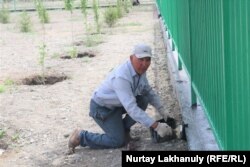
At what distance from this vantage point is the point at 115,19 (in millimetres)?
18312

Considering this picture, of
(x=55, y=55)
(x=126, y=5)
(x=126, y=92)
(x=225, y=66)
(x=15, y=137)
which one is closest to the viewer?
(x=225, y=66)

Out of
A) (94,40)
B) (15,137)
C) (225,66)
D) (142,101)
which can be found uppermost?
(225,66)

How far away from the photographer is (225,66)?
369 centimetres

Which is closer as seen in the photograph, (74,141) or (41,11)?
(74,141)

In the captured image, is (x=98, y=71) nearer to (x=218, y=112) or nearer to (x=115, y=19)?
(x=218, y=112)

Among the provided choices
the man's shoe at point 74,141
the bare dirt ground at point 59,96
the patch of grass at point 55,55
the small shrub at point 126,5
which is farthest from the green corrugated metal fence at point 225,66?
the small shrub at point 126,5

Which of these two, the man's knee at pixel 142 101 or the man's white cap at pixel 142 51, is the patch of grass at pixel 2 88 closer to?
the man's knee at pixel 142 101

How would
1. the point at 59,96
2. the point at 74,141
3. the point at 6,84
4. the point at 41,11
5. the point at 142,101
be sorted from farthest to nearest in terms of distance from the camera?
the point at 41,11 → the point at 6,84 → the point at 59,96 → the point at 142,101 → the point at 74,141

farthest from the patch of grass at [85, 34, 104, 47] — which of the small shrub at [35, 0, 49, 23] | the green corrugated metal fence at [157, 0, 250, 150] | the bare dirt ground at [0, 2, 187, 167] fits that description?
the green corrugated metal fence at [157, 0, 250, 150]

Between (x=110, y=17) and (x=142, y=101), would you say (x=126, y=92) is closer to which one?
(x=142, y=101)

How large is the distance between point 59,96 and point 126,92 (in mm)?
3213

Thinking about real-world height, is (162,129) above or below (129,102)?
below

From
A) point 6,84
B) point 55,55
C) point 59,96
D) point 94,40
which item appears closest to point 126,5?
point 94,40

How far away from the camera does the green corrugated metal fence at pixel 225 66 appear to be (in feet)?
10.8
